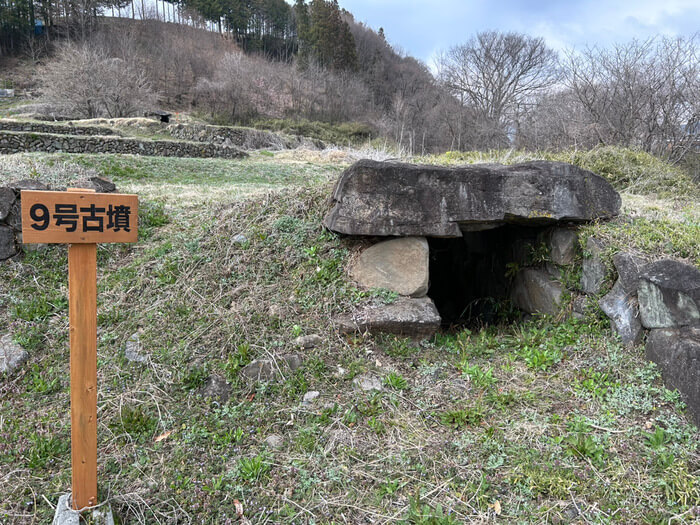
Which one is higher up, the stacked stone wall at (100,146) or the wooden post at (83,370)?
the stacked stone wall at (100,146)

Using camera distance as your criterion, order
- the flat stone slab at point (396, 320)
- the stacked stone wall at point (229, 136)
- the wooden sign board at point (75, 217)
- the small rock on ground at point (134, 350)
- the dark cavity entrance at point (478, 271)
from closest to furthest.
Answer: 1. the wooden sign board at point (75, 217)
2. the small rock on ground at point (134, 350)
3. the flat stone slab at point (396, 320)
4. the dark cavity entrance at point (478, 271)
5. the stacked stone wall at point (229, 136)

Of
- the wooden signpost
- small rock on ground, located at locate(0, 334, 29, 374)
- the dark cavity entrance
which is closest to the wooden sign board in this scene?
the wooden signpost

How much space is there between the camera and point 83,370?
2.18 m

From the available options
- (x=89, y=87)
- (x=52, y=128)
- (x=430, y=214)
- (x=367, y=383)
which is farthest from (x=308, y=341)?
(x=89, y=87)

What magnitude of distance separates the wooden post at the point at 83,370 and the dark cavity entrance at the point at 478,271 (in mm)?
3637

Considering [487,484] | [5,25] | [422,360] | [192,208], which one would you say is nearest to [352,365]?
[422,360]

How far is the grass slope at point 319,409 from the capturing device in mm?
2352

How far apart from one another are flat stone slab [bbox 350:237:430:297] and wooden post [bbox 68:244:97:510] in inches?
87.7

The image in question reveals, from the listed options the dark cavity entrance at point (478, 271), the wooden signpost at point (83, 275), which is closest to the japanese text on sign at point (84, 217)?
the wooden signpost at point (83, 275)

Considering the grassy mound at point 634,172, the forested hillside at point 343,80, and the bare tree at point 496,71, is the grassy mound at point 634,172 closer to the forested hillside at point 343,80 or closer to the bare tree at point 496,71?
the forested hillside at point 343,80

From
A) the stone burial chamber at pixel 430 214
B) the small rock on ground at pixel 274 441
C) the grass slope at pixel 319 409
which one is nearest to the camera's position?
the grass slope at pixel 319 409

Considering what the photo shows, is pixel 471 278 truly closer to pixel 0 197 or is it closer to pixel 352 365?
pixel 352 365

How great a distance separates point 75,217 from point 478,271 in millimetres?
4870

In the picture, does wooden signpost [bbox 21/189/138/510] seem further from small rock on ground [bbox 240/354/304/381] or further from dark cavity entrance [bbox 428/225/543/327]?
dark cavity entrance [bbox 428/225/543/327]
